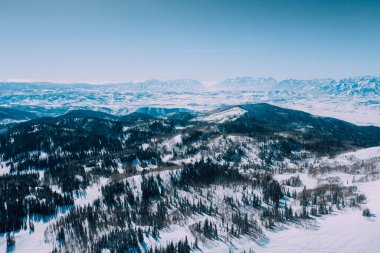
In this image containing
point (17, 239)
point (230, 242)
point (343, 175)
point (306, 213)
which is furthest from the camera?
point (343, 175)

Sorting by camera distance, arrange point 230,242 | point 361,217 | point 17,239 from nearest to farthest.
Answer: point 230,242 → point 361,217 → point 17,239

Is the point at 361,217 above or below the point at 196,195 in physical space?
above

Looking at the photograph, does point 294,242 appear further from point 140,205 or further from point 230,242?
point 140,205

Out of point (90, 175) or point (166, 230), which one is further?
point (90, 175)

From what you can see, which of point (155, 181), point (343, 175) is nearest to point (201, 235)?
point (155, 181)

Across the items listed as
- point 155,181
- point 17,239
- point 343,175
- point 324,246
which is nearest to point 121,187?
point 155,181

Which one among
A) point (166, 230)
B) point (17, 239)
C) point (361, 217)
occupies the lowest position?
point (17, 239)

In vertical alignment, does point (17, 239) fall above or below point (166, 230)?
below

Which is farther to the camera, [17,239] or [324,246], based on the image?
[17,239]

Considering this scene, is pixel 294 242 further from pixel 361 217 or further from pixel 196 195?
pixel 196 195
